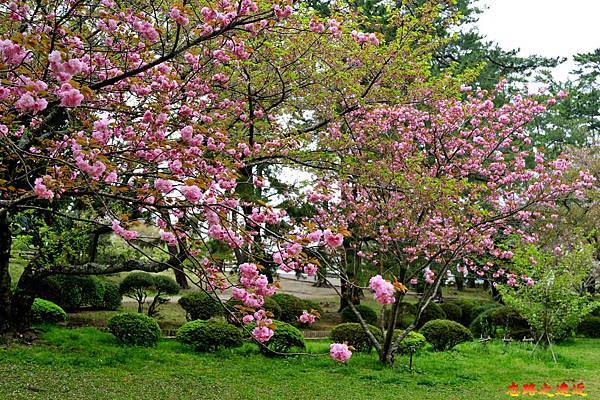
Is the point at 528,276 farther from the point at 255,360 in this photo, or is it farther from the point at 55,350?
the point at 55,350

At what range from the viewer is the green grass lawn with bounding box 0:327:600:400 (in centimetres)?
610

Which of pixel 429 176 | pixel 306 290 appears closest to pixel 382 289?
pixel 429 176

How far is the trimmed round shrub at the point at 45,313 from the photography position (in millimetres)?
9031

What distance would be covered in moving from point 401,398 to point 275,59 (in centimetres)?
465

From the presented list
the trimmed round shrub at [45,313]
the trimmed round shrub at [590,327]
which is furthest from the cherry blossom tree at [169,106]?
the trimmed round shrub at [590,327]

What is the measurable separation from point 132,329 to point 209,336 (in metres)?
1.23

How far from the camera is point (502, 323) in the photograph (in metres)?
13.2

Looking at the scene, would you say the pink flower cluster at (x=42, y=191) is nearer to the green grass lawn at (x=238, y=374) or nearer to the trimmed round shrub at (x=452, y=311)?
the green grass lawn at (x=238, y=374)

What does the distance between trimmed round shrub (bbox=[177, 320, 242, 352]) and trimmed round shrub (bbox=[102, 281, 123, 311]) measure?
324cm

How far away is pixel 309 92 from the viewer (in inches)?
299

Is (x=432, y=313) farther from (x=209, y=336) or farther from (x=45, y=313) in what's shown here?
(x=45, y=313)

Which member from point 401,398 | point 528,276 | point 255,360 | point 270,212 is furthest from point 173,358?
point 528,276

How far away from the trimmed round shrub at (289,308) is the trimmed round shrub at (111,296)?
343 cm

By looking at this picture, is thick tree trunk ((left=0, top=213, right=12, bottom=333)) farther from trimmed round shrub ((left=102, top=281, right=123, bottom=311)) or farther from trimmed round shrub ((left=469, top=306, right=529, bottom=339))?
trimmed round shrub ((left=469, top=306, right=529, bottom=339))
